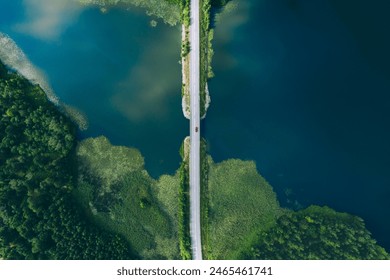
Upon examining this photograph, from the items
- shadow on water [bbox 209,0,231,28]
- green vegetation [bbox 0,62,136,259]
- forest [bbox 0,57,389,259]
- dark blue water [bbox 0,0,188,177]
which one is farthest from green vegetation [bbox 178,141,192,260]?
shadow on water [bbox 209,0,231,28]

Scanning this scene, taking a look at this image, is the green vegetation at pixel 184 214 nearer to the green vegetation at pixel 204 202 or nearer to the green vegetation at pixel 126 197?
the green vegetation at pixel 126 197

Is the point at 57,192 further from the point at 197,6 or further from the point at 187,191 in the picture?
the point at 197,6

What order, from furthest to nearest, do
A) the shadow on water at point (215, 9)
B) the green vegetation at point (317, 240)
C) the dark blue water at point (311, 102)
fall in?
the shadow on water at point (215, 9)
the dark blue water at point (311, 102)
the green vegetation at point (317, 240)

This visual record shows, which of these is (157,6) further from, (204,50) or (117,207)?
(117,207)

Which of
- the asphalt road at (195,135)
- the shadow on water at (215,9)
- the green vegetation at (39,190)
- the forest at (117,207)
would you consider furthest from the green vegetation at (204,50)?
the green vegetation at (39,190)

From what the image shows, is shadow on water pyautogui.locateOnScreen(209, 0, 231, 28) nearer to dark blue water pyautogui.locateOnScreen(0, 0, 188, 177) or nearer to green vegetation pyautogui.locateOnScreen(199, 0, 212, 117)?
green vegetation pyautogui.locateOnScreen(199, 0, 212, 117)

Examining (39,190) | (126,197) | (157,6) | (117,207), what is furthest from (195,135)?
(39,190)
